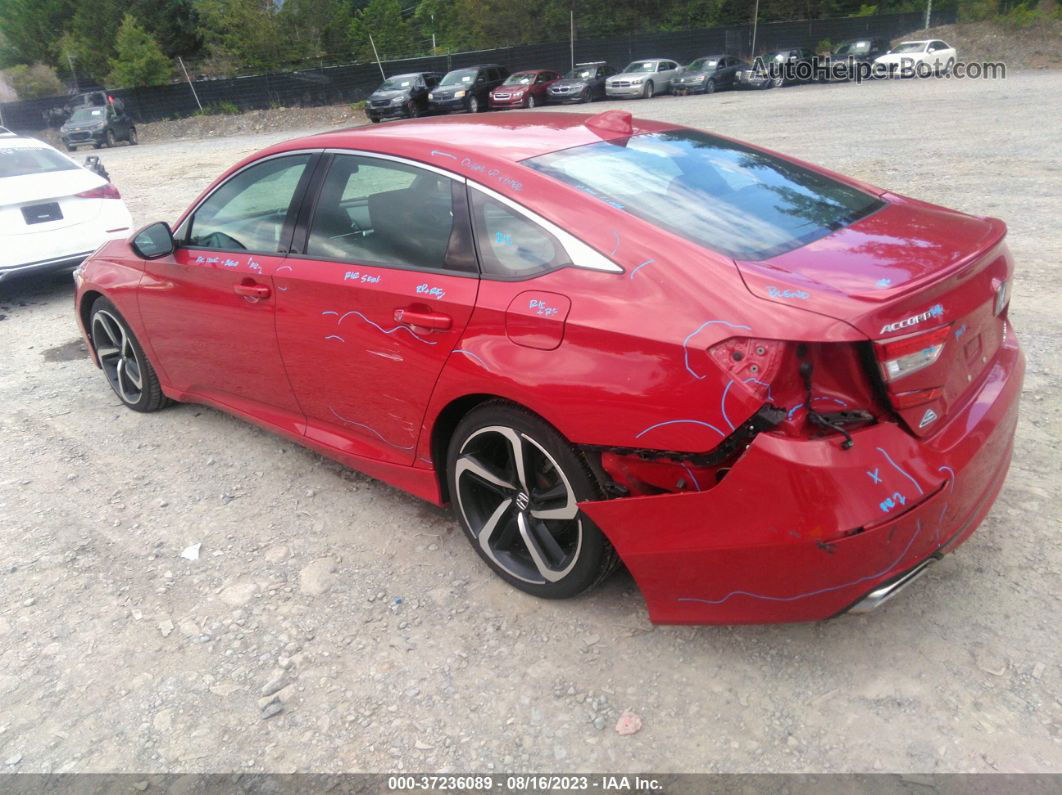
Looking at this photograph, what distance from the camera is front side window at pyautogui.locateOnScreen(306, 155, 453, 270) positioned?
3014 mm

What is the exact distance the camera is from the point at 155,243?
13.5 feet

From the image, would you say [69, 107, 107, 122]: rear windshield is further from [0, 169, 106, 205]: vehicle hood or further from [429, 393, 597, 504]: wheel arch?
[429, 393, 597, 504]: wheel arch

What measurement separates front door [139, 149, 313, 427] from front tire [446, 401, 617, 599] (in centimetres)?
114

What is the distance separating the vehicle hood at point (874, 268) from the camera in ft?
7.12

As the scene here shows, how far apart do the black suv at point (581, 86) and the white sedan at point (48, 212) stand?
25.4 meters

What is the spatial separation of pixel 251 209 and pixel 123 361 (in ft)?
5.51

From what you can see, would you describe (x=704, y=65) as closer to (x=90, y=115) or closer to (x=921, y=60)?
(x=921, y=60)

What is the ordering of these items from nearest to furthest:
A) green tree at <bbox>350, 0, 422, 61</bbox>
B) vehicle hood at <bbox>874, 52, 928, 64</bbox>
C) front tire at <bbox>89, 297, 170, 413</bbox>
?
front tire at <bbox>89, 297, 170, 413</bbox> < vehicle hood at <bbox>874, 52, 928, 64</bbox> < green tree at <bbox>350, 0, 422, 61</bbox>

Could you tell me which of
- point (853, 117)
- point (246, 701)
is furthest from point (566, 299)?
point (853, 117)

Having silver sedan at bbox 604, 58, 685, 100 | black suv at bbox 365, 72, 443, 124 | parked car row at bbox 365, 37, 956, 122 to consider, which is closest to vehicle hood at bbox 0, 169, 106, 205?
black suv at bbox 365, 72, 443, 124

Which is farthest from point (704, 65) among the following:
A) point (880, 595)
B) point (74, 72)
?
point (74, 72)

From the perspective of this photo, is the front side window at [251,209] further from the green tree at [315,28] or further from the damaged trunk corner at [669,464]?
the green tree at [315,28]

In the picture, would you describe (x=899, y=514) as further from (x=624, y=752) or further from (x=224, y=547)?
(x=224, y=547)

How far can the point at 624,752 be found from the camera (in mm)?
2346
